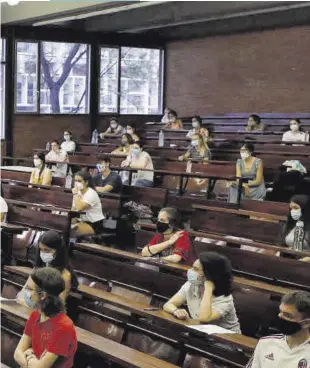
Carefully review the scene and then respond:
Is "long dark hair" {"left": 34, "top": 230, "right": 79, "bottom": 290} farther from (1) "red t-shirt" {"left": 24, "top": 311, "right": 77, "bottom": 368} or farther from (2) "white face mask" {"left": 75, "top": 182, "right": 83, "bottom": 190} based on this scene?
(2) "white face mask" {"left": 75, "top": 182, "right": 83, "bottom": 190}

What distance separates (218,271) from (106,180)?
4.47 m

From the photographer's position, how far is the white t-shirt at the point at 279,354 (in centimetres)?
312

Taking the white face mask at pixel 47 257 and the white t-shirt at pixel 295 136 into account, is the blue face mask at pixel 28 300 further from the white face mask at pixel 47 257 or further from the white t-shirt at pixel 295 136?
the white t-shirt at pixel 295 136

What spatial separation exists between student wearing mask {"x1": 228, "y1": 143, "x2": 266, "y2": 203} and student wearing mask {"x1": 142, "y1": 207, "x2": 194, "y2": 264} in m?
2.69

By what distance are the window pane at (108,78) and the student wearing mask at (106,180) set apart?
7.06 m

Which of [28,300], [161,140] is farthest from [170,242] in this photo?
[161,140]

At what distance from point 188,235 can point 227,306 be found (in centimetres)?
150

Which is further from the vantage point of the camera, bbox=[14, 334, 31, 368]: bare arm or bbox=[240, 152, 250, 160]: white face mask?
bbox=[240, 152, 250, 160]: white face mask

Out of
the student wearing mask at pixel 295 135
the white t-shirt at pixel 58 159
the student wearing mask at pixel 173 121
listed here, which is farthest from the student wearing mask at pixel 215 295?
the student wearing mask at pixel 173 121

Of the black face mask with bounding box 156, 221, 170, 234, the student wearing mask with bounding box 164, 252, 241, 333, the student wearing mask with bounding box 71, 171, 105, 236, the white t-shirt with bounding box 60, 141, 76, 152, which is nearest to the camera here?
the student wearing mask with bounding box 164, 252, 241, 333

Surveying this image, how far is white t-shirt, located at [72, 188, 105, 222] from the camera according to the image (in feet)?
23.9

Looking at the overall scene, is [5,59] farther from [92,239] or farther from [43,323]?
[43,323]

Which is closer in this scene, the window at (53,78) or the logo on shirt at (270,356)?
the logo on shirt at (270,356)

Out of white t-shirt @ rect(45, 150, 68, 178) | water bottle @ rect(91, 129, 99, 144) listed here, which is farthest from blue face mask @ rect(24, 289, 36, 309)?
water bottle @ rect(91, 129, 99, 144)
